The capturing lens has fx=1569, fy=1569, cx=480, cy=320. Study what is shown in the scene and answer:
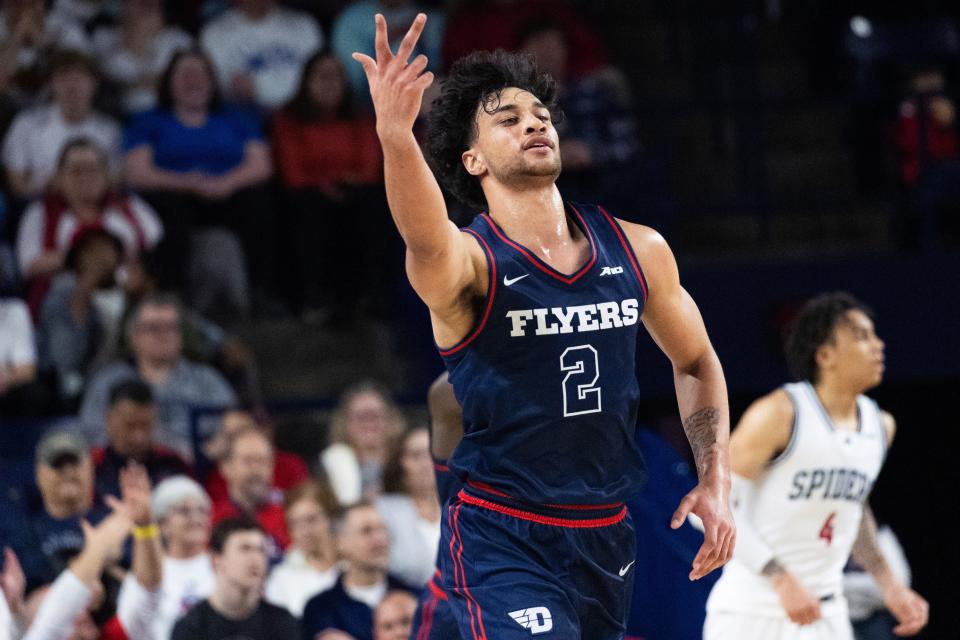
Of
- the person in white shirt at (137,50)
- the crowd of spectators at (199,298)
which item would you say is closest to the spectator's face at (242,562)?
the crowd of spectators at (199,298)

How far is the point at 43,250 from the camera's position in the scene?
28.9ft

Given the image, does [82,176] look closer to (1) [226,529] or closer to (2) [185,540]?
(2) [185,540]

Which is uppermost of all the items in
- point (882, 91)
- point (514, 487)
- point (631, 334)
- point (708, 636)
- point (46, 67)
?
point (46, 67)

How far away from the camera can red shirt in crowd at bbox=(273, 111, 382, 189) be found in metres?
9.43

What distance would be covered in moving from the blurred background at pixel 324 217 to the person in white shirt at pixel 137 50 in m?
0.02

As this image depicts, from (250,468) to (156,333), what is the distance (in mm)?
985

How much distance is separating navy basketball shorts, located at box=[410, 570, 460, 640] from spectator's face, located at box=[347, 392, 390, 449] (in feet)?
8.43

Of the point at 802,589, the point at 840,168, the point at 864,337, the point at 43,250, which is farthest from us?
the point at 840,168

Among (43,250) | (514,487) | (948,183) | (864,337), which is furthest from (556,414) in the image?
(948,183)

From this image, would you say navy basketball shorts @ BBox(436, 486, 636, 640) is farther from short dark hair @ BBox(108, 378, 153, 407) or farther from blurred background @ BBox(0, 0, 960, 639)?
blurred background @ BBox(0, 0, 960, 639)

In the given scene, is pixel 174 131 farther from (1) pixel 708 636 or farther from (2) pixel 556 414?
(2) pixel 556 414

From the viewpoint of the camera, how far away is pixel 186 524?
7137 mm

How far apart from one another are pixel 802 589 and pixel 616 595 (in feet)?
6.06

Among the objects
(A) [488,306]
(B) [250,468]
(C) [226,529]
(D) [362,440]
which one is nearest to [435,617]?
(A) [488,306]
